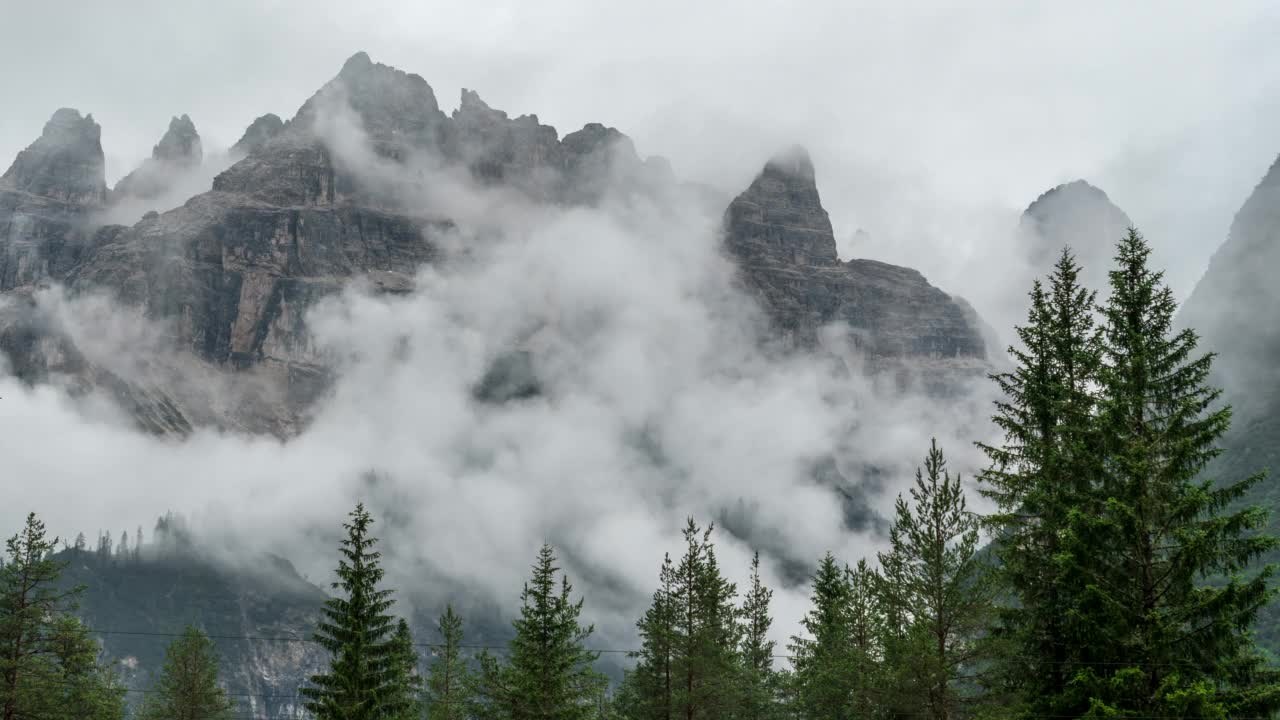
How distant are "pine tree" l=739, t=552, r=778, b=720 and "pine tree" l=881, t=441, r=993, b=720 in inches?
688

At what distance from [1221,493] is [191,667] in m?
49.8

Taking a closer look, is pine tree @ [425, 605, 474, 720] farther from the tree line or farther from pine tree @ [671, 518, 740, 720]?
pine tree @ [671, 518, 740, 720]

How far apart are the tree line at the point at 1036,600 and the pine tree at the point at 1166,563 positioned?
5 centimetres

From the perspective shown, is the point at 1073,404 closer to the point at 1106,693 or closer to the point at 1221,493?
the point at 1221,493

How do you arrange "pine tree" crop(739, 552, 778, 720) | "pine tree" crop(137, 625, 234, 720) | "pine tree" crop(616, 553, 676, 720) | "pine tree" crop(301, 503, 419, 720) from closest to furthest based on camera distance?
"pine tree" crop(301, 503, 419, 720) → "pine tree" crop(616, 553, 676, 720) → "pine tree" crop(739, 552, 778, 720) → "pine tree" crop(137, 625, 234, 720)

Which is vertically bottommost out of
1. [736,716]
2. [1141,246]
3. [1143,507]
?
[736,716]

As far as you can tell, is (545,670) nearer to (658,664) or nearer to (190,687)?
(658,664)

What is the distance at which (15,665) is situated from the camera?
34.9 meters

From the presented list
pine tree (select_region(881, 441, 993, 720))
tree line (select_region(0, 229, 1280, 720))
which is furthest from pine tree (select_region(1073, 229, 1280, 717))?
pine tree (select_region(881, 441, 993, 720))

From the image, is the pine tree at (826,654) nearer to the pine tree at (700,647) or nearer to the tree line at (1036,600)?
the tree line at (1036,600)

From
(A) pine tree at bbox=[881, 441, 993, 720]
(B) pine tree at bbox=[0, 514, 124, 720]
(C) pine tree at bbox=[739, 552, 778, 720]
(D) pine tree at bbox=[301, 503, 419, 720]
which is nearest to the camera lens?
(A) pine tree at bbox=[881, 441, 993, 720]

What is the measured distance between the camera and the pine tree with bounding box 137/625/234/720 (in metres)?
48.6

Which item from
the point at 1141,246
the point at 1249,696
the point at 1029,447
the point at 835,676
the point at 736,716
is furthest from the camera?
the point at 736,716

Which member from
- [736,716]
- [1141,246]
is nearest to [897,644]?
[1141,246]
